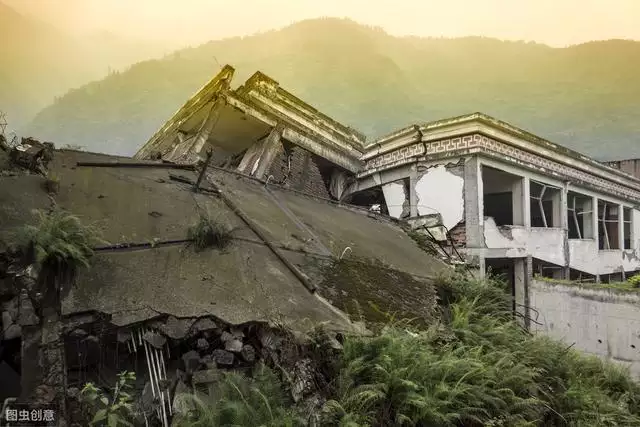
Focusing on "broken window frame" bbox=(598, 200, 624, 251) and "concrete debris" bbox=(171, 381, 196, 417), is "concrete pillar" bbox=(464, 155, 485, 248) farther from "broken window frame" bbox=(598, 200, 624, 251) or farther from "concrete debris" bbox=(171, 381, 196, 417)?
"concrete debris" bbox=(171, 381, 196, 417)

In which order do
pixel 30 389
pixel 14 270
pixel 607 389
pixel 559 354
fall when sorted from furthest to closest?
pixel 607 389 < pixel 559 354 < pixel 14 270 < pixel 30 389

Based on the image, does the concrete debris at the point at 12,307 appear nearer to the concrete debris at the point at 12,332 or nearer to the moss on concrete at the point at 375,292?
the concrete debris at the point at 12,332

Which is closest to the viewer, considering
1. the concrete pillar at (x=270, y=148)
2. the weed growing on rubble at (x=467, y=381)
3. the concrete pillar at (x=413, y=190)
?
the weed growing on rubble at (x=467, y=381)

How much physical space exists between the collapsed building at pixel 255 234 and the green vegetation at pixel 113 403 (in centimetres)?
14

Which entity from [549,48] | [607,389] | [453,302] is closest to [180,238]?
[453,302]

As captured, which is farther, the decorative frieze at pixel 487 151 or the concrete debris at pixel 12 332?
the decorative frieze at pixel 487 151

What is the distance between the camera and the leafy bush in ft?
9.07

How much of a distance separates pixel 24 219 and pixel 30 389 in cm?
165

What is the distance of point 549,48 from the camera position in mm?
87188

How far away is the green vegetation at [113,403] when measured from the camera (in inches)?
107

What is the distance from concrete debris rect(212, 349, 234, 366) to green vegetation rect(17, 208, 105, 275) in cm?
125

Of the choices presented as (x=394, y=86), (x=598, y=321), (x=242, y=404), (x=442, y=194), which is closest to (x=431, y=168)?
(x=442, y=194)

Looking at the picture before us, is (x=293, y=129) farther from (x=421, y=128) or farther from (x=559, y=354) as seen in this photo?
(x=559, y=354)

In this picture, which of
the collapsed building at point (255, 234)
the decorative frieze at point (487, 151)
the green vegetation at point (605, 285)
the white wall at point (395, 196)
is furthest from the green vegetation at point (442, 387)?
the white wall at point (395, 196)
